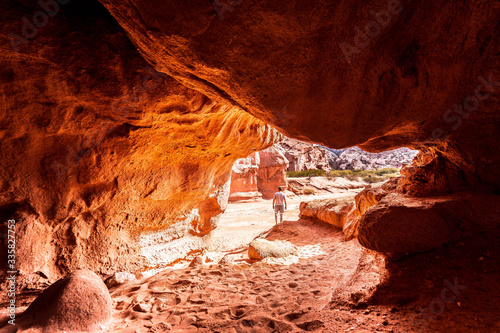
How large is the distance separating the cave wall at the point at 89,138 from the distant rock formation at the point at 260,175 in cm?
1195

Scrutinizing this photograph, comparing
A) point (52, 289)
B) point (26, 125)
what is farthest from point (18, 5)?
point (52, 289)

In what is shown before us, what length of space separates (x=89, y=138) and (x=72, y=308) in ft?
6.21

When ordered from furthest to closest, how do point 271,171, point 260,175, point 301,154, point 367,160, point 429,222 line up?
point 367,160, point 301,154, point 260,175, point 271,171, point 429,222

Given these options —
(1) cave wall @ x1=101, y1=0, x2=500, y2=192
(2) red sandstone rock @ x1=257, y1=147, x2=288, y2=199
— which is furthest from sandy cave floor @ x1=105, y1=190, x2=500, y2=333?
(2) red sandstone rock @ x1=257, y1=147, x2=288, y2=199

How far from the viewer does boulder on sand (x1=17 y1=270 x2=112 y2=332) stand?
1.85 m

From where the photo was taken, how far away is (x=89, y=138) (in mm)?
2725

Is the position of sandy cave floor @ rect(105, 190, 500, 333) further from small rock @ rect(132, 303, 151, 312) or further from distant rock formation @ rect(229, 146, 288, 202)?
distant rock formation @ rect(229, 146, 288, 202)

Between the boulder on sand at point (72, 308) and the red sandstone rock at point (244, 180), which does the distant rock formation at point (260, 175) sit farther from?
the boulder on sand at point (72, 308)

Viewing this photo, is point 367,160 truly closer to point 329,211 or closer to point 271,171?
point 271,171

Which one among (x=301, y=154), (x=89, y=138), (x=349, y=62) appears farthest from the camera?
(x=301, y=154)

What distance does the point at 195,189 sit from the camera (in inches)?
171

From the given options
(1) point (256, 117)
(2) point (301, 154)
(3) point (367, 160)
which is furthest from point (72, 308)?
(3) point (367, 160)

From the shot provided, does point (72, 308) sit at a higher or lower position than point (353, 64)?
lower

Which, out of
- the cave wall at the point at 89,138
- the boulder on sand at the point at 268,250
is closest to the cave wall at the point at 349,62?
the cave wall at the point at 89,138
